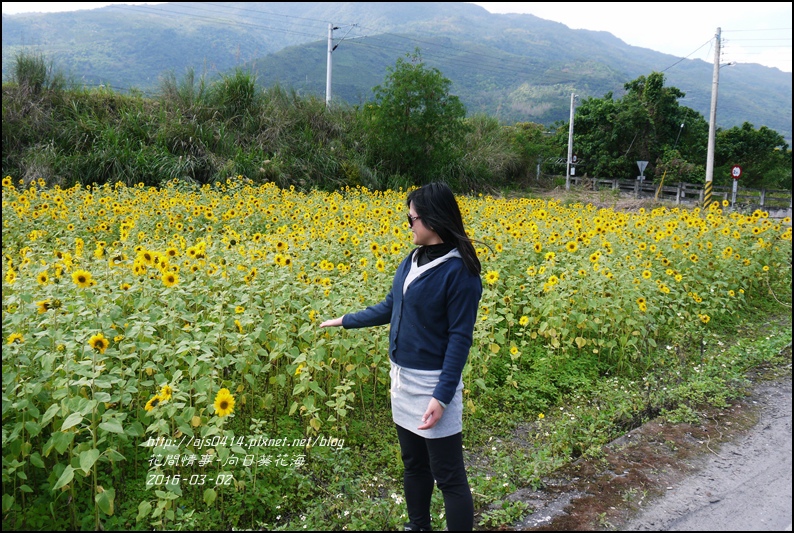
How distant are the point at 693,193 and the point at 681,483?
25.6 metres

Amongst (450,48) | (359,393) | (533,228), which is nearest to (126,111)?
(533,228)

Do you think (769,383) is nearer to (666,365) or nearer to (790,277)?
(666,365)

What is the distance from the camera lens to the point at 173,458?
104 inches

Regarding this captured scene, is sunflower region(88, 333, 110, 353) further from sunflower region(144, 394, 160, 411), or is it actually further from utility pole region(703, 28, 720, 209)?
utility pole region(703, 28, 720, 209)

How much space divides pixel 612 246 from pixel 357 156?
33.8 ft

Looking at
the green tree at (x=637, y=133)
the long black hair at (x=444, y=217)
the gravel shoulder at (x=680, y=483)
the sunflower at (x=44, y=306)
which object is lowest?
the gravel shoulder at (x=680, y=483)

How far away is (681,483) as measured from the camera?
3.13 meters

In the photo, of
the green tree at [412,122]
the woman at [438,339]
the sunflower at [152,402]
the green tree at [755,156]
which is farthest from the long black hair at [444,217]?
the green tree at [755,156]

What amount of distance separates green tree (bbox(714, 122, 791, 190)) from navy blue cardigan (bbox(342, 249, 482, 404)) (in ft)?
124

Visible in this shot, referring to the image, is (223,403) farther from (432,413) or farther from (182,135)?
(182,135)

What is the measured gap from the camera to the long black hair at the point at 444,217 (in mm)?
2352

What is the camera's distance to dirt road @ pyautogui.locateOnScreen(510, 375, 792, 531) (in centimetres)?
279

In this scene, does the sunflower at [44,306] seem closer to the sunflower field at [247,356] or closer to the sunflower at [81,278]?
the sunflower field at [247,356]

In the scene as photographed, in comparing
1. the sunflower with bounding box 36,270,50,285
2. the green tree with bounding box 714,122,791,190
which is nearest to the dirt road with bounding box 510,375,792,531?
the sunflower with bounding box 36,270,50,285
